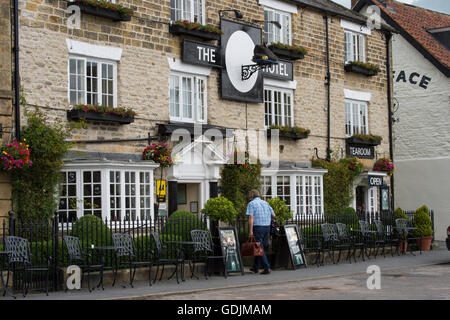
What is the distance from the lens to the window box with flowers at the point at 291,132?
21031 millimetres

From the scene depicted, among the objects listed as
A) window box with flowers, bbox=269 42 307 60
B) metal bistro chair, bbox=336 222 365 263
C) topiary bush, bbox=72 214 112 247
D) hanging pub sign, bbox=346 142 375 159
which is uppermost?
window box with flowers, bbox=269 42 307 60

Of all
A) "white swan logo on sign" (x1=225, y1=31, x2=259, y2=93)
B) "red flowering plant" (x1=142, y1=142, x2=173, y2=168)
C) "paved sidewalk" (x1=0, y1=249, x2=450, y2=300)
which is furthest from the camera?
"white swan logo on sign" (x1=225, y1=31, x2=259, y2=93)

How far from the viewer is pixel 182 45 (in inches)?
743

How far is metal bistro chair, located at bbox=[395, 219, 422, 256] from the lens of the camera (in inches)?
810

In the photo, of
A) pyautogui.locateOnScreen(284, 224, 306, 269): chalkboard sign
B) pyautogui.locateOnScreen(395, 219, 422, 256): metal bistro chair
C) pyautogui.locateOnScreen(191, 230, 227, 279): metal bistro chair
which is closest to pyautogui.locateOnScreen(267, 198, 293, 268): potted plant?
pyautogui.locateOnScreen(284, 224, 306, 269): chalkboard sign

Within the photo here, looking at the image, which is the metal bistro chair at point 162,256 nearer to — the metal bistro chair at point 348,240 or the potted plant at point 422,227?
the metal bistro chair at point 348,240

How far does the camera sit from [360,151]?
2438 cm

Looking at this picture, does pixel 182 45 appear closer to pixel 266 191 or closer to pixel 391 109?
pixel 266 191

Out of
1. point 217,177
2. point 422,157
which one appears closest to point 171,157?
point 217,177

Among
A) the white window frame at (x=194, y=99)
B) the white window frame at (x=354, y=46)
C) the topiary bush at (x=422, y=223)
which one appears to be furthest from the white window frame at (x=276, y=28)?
the topiary bush at (x=422, y=223)

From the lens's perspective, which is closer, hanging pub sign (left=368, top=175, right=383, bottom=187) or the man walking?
the man walking

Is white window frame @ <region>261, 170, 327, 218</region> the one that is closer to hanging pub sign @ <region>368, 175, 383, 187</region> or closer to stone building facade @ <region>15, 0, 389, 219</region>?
stone building facade @ <region>15, 0, 389, 219</region>

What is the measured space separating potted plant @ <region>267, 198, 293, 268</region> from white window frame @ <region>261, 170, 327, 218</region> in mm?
4045

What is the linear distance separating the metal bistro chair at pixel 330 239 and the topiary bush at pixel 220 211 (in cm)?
310
